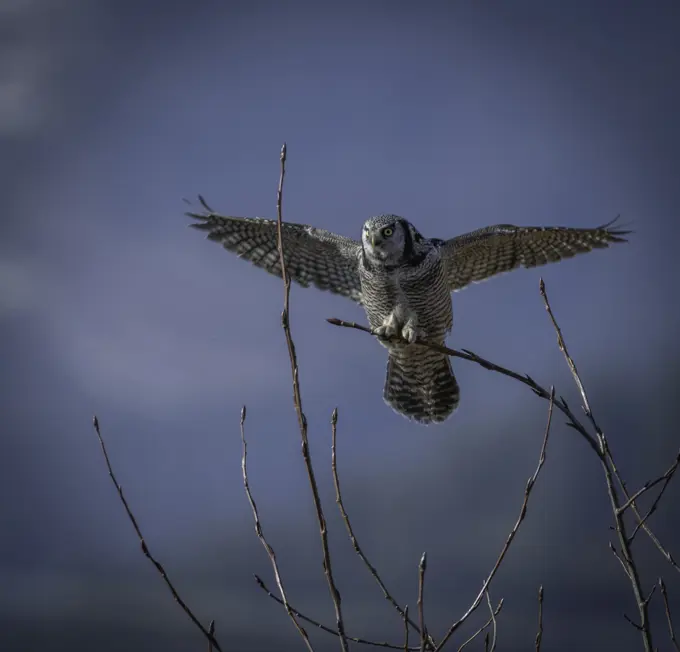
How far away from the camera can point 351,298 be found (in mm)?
5668

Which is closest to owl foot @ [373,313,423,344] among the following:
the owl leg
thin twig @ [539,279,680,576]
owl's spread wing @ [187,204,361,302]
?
the owl leg

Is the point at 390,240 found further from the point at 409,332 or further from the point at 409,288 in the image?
the point at 409,332

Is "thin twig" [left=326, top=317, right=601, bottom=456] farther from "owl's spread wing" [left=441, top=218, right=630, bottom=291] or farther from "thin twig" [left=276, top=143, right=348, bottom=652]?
"owl's spread wing" [left=441, top=218, right=630, bottom=291]

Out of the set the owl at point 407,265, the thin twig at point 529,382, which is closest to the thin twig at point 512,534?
the thin twig at point 529,382

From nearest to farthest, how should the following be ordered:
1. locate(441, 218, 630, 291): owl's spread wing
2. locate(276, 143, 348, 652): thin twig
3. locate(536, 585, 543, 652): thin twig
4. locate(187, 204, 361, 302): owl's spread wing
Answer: locate(276, 143, 348, 652): thin twig → locate(536, 585, 543, 652): thin twig → locate(441, 218, 630, 291): owl's spread wing → locate(187, 204, 361, 302): owl's spread wing

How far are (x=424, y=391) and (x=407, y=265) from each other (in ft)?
3.59

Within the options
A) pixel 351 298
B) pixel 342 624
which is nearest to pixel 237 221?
pixel 351 298

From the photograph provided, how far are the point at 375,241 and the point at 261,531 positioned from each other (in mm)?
2510

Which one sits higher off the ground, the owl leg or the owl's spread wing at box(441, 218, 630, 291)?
the owl's spread wing at box(441, 218, 630, 291)

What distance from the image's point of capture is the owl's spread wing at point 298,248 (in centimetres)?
522

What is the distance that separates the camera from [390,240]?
4.44m

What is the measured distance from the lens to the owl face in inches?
173

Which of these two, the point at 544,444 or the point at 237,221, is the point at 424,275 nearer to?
the point at 237,221

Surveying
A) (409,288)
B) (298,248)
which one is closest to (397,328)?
(409,288)
